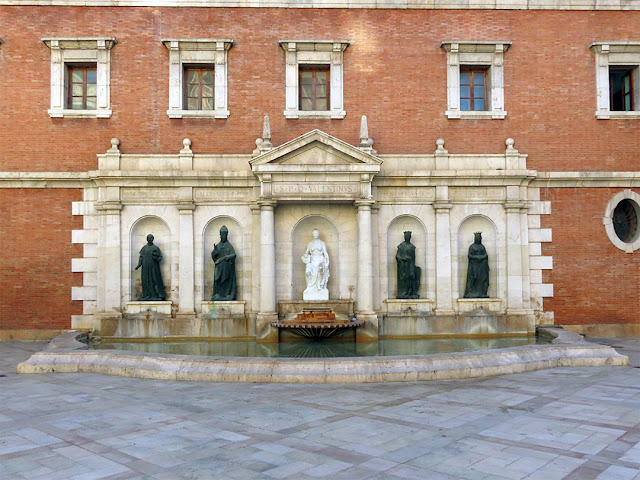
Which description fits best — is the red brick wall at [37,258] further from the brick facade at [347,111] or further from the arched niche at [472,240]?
the arched niche at [472,240]

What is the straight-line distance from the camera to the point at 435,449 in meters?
6.49

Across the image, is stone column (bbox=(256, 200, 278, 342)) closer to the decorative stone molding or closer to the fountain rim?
the fountain rim

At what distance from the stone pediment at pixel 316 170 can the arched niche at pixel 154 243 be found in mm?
3336

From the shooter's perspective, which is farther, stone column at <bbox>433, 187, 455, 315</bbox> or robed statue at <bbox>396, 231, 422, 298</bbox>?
stone column at <bbox>433, 187, 455, 315</bbox>

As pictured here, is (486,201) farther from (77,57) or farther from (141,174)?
(77,57)

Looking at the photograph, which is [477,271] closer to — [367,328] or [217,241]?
[367,328]

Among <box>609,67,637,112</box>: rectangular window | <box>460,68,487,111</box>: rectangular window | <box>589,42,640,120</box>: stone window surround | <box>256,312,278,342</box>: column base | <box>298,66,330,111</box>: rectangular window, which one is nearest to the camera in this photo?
<box>256,312,278,342</box>: column base

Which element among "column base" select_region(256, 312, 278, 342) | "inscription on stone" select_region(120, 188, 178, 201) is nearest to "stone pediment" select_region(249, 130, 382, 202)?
"inscription on stone" select_region(120, 188, 178, 201)

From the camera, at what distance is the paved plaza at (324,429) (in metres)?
5.89

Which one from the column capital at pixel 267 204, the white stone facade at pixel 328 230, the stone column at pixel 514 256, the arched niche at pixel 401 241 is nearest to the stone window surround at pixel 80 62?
the white stone facade at pixel 328 230

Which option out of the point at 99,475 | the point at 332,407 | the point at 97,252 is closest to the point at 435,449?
the point at 332,407

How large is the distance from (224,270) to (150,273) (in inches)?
84.4

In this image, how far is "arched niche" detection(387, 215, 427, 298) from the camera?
16594 millimetres

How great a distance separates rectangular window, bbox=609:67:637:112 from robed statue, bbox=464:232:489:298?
22.0 feet
